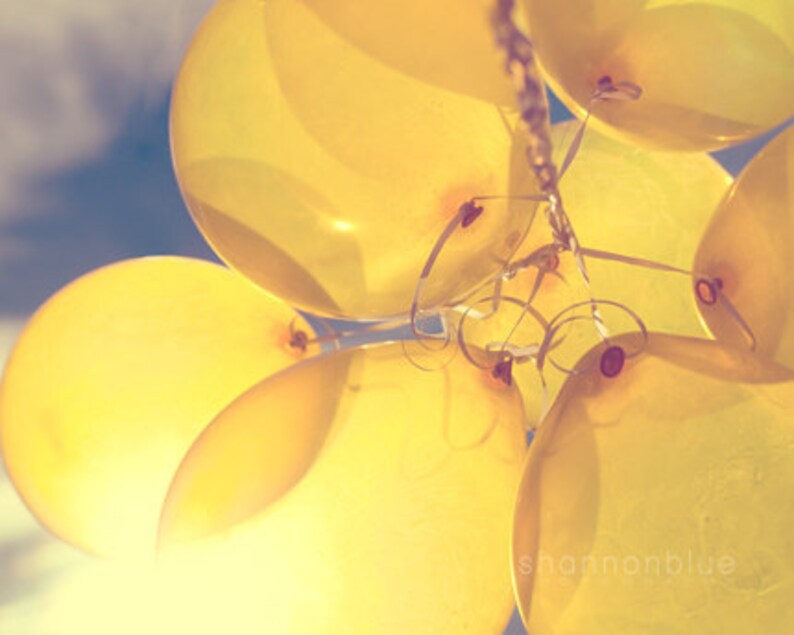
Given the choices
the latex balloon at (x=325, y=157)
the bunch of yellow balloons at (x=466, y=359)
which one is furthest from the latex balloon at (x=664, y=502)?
the latex balloon at (x=325, y=157)

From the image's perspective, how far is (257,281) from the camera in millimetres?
695

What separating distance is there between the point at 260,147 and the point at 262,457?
215 mm

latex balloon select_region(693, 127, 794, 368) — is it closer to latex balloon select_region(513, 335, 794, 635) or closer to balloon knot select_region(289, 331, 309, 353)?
latex balloon select_region(513, 335, 794, 635)

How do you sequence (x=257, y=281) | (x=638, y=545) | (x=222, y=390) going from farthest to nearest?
(x=222, y=390) → (x=257, y=281) → (x=638, y=545)

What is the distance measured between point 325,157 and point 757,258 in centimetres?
32

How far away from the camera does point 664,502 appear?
59cm

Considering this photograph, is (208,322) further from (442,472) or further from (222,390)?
(442,472)

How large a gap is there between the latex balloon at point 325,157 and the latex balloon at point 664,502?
0.46ft

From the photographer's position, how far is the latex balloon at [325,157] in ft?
1.99

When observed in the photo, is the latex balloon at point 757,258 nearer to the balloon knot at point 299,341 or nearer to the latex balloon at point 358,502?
the latex balloon at point 358,502

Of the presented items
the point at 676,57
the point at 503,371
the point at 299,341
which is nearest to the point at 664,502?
the point at 503,371

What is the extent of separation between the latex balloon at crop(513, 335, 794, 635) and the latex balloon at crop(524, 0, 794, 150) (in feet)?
0.52

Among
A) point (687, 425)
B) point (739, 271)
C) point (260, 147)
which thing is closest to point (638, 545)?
point (687, 425)

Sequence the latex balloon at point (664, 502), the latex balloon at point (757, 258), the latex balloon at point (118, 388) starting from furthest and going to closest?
the latex balloon at point (118, 388) → the latex balloon at point (757, 258) → the latex balloon at point (664, 502)
